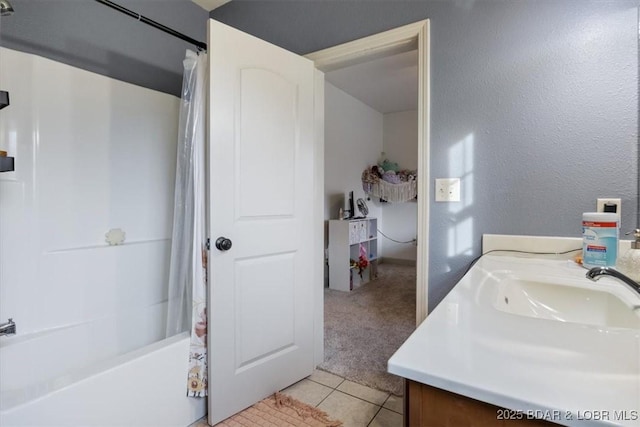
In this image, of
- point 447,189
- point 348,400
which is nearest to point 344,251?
point 348,400

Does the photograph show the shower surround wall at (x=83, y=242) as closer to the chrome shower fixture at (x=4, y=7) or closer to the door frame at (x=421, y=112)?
the chrome shower fixture at (x=4, y=7)

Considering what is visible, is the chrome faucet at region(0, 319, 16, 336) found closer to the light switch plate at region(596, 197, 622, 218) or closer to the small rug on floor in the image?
the small rug on floor

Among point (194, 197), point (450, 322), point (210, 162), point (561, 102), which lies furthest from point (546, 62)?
point (194, 197)

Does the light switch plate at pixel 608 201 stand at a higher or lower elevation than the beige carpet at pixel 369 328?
higher

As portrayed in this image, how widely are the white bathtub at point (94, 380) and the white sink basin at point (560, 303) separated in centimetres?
134

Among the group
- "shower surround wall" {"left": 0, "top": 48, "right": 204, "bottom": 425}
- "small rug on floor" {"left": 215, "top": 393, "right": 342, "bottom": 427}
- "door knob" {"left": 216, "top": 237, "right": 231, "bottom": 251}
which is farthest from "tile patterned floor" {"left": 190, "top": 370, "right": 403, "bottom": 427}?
"door knob" {"left": 216, "top": 237, "right": 231, "bottom": 251}

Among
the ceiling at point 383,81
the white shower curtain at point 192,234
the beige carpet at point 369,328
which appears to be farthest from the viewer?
the ceiling at point 383,81

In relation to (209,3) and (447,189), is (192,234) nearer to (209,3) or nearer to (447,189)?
(447,189)

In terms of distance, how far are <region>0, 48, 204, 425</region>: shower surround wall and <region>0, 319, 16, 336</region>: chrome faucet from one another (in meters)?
0.04

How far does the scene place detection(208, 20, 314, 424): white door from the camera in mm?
1472

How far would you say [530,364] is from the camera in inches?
19.1

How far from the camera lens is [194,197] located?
4.93 ft

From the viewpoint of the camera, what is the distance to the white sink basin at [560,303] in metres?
0.85

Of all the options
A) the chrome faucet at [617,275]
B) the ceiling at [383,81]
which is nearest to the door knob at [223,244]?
the chrome faucet at [617,275]
